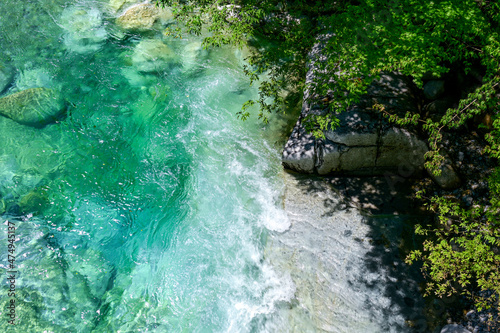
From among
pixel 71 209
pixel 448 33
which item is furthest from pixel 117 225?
pixel 448 33

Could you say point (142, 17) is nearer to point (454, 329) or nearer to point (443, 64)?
point (443, 64)

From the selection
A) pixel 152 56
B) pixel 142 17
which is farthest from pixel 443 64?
pixel 142 17

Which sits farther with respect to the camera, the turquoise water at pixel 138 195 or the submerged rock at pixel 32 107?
the submerged rock at pixel 32 107

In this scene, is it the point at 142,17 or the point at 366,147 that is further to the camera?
the point at 142,17

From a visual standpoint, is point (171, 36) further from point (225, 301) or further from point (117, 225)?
point (225, 301)

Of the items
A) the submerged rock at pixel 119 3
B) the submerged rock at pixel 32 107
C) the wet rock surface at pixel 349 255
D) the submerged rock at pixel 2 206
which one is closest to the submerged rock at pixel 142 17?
the submerged rock at pixel 119 3

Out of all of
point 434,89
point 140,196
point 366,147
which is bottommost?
point 140,196

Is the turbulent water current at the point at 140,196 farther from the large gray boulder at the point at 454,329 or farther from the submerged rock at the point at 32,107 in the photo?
the large gray boulder at the point at 454,329
